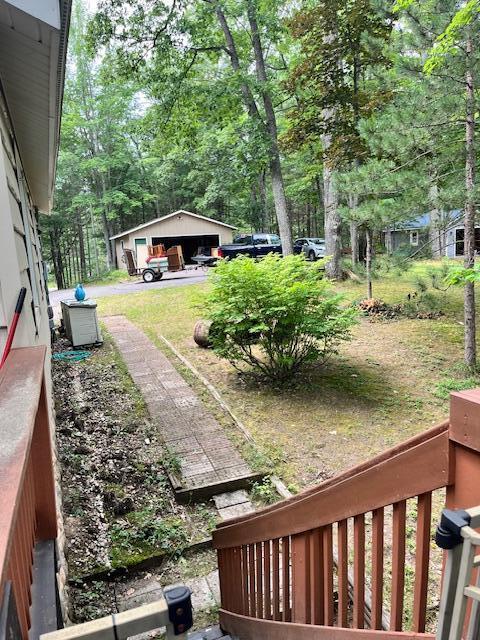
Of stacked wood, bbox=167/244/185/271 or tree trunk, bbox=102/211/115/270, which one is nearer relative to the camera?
stacked wood, bbox=167/244/185/271

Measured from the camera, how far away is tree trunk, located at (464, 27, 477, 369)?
5.62m

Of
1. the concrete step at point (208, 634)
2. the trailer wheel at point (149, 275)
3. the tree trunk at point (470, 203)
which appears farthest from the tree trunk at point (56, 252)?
the concrete step at point (208, 634)

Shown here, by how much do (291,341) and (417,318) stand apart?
4.43m

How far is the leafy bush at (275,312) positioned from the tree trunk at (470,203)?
181 centimetres

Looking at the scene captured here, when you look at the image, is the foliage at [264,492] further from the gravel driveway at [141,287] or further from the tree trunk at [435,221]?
the gravel driveway at [141,287]

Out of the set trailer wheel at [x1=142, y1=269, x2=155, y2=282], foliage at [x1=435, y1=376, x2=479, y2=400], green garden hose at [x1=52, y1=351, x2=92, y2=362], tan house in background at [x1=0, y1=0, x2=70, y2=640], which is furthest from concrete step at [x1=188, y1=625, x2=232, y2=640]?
trailer wheel at [x1=142, y1=269, x2=155, y2=282]

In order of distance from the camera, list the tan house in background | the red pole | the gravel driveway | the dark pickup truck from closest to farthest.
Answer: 1. the tan house in background
2. the red pole
3. the gravel driveway
4. the dark pickup truck

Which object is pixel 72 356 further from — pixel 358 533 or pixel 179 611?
pixel 179 611

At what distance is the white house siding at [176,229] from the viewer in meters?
23.2

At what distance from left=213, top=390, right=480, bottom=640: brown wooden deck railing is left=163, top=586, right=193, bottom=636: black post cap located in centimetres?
58

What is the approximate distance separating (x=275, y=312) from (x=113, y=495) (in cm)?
283

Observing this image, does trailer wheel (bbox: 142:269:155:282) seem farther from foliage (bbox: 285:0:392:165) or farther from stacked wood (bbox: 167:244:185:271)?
foliage (bbox: 285:0:392:165)

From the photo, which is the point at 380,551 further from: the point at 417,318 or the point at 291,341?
the point at 417,318

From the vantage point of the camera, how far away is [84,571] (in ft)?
9.34
